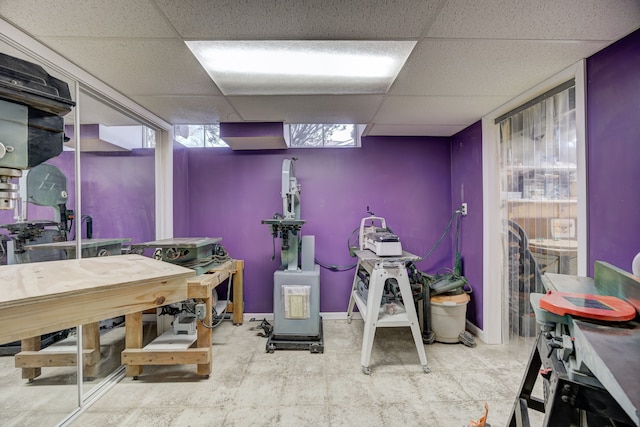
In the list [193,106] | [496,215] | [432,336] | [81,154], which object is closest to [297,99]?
[193,106]

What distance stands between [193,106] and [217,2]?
1363 mm

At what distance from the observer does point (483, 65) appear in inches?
68.2

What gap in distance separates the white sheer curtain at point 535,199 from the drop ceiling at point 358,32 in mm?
325

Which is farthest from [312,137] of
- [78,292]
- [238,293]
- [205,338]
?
[78,292]

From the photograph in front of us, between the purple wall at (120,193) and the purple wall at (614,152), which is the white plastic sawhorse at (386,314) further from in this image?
the purple wall at (120,193)

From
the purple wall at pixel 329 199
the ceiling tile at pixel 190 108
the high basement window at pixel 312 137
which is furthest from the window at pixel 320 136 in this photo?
the ceiling tile at pixel 190 108

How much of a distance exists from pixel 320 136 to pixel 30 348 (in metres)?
3.03

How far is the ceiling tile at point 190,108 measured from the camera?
2.29 metres

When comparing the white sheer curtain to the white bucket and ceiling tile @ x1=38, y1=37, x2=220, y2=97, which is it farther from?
ceiling tile @ x1=38, y1=37, x2=220, y2=97

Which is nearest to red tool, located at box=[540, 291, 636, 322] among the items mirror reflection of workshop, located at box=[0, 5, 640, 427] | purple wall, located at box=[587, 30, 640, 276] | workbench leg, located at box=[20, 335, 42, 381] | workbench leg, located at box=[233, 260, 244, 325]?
mirror reflection of workshop, located at box=[0, 5, 640, 427]

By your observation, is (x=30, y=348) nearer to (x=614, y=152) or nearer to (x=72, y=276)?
(x=72, y=276)

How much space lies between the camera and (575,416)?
859mm

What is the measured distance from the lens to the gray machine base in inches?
98.3

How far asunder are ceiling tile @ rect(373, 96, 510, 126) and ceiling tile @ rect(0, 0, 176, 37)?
1638 millimetres
